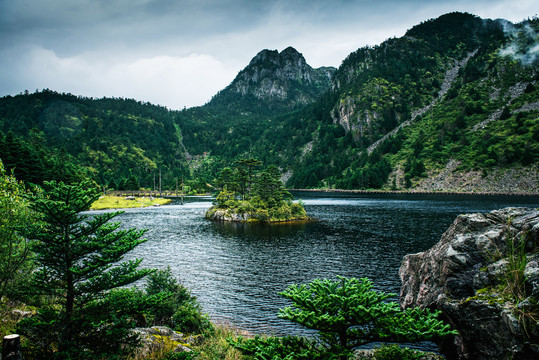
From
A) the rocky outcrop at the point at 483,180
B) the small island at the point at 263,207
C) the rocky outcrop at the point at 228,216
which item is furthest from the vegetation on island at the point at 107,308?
the rocky outcrop at the point at 483,180

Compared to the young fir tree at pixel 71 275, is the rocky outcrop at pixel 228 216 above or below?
below

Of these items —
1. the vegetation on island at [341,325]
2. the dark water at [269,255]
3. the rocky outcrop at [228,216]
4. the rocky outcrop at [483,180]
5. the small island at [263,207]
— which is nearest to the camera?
the vegetation on island at [341,325]

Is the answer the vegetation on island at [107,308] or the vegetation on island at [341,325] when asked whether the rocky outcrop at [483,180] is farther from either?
the vegetation on island at [107,308]

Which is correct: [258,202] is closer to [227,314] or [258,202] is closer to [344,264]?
[344,264]

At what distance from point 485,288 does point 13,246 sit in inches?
794

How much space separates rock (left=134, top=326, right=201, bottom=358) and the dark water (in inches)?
216

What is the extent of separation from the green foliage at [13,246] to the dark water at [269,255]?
1203cm

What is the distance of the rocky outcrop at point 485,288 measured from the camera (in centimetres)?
927

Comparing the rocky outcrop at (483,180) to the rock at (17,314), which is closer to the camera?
the rock at (17,314)

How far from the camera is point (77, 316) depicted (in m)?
9.86

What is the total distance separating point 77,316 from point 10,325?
182 inches

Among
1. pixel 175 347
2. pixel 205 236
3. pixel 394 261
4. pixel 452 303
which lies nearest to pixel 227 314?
pixel 175 347

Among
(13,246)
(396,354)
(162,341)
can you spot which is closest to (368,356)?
(396,354)

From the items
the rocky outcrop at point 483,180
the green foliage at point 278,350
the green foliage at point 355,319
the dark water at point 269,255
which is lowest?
the dark water at point 269,255
